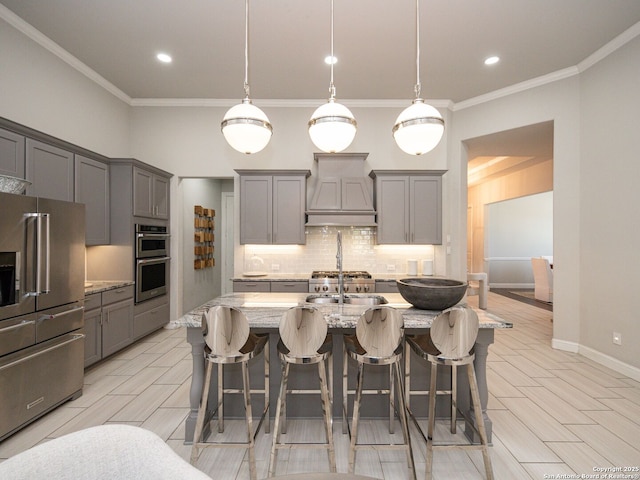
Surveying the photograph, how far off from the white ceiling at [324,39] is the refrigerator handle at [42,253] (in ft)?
6.60

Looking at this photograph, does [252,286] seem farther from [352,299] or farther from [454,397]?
[454,397]

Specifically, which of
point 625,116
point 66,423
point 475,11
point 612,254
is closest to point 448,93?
point 475,11

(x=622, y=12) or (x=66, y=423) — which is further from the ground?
(x=622, y=12)

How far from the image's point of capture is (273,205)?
4.59m

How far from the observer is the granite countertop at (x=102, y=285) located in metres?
3.31

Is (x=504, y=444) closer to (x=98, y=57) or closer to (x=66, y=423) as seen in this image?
(x=66, y=423)

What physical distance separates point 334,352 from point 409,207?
2.84 metres

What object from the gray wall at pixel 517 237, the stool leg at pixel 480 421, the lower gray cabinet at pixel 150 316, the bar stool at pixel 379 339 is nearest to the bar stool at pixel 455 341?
the stool leg at pixel 480 421

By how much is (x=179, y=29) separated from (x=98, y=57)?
1.26 metres

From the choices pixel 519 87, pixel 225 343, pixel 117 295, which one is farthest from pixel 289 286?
pixel 519 87

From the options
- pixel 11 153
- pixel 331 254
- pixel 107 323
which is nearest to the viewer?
pixel 11 153

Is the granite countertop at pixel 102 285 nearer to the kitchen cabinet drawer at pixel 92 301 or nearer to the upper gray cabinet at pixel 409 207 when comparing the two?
the kitchen cabinet drawer at pixel 92 301

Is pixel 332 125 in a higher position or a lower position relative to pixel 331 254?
higher

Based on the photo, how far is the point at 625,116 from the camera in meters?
3.33
